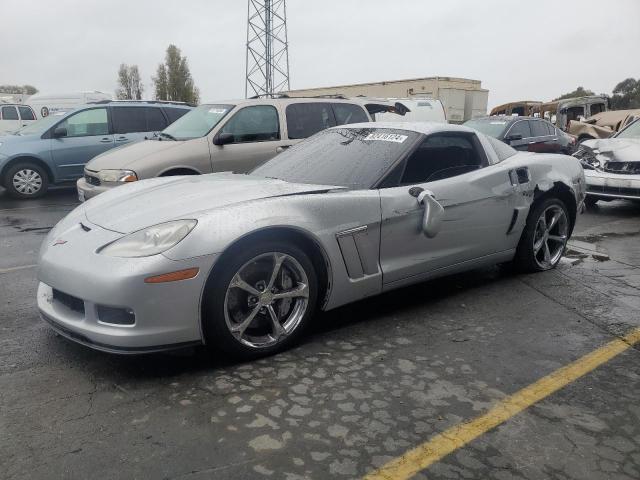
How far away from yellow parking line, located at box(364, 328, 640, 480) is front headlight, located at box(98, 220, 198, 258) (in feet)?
5.03

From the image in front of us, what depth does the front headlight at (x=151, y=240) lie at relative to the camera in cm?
300

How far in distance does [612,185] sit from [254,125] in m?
5.11

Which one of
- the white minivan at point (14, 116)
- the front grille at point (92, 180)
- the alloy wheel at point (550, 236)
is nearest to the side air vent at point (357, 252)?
the alloy wheel at point (550, 236)

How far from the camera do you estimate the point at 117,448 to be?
2.42 meters

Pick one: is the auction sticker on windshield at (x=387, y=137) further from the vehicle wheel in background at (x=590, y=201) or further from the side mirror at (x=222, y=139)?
the vehicle wheel in background at (x=590, y=201)

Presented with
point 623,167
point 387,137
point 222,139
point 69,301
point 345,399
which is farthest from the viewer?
point 623,167

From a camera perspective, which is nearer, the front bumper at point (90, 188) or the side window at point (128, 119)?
the front bumper at point (90, 188)

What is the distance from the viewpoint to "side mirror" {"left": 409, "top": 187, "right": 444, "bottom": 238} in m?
3.89

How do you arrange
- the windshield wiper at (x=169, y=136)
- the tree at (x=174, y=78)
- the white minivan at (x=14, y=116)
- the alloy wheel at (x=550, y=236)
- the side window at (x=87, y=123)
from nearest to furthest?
the alloy wheel at (x=550, y=236) < the windshield wiper at (x=169, y=136) < the side window at (x=87, y=123) < the white minivan at (x=14, y=116) < the tree at (x=174, y=78)

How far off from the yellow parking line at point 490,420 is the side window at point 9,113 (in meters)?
19.4

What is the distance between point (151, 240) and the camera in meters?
3.06

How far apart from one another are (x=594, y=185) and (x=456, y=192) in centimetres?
522

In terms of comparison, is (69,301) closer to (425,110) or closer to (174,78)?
(425,110)

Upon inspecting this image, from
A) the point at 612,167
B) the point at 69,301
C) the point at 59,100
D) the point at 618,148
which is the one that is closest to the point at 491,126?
the point at 618,148
